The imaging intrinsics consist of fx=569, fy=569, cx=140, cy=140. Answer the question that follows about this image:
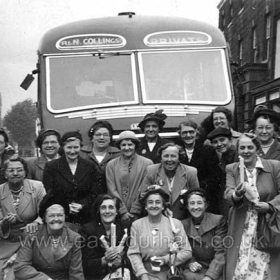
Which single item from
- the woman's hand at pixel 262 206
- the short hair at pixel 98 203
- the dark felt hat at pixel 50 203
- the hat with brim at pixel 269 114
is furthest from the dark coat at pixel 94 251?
the hat with brim at pixel 269 114

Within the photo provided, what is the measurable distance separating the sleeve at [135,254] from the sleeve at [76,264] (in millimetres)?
447

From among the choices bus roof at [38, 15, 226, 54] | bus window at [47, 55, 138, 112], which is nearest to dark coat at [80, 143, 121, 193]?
bus window at [47, 55, 138, 112]

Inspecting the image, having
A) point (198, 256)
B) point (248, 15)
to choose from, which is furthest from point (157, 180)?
point (248, 15)

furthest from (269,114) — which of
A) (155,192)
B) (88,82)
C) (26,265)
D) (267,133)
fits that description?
(88,82)

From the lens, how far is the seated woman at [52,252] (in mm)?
5109

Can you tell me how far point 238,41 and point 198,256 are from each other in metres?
20.4

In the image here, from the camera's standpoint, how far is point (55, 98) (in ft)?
26.7

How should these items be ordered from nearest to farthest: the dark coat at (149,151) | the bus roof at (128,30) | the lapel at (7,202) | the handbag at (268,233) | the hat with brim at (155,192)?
1. the handbag at (268,233)
2. the hat with brim at (155,192)
3. the lapel at (7,202)
4. the dark coat at (149,151)
5. the bus roof at (128,30)

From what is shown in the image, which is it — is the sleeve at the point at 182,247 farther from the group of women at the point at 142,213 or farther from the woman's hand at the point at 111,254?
the woman's hand at the point at 111,254

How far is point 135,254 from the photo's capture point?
515 cm

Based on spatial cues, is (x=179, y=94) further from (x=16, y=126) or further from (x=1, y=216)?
(x=16, y=126)

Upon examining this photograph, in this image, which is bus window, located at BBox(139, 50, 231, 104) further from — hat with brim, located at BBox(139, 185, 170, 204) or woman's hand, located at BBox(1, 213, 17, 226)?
woman's hand, located at BBox(1, 213, 17, 226)

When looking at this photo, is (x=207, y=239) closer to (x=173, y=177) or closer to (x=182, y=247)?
(x=182, y=247)

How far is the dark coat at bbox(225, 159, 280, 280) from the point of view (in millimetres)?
4945
